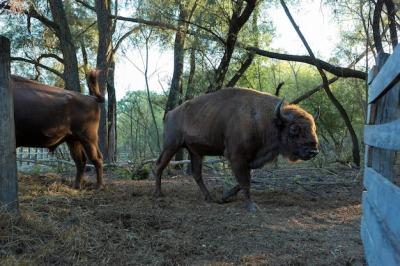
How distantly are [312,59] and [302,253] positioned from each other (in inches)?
386

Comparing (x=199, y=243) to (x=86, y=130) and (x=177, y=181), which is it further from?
(x=177, y=181)

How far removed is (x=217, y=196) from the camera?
28.9 ft

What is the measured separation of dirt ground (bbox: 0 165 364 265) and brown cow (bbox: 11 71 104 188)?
77cm

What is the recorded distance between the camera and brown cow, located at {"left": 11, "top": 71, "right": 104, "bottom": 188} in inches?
320

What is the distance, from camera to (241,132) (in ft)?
25.6

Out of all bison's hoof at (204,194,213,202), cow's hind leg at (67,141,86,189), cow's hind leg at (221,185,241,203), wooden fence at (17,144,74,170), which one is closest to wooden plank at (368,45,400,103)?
cow's hind leg at (221,185,241,203)

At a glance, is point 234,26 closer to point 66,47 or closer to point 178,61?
point 178,61

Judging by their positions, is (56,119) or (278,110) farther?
(56,119)

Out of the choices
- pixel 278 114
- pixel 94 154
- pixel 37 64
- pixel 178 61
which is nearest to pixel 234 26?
pixel 178 61

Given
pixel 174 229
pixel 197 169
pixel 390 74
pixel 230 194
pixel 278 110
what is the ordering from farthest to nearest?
pixel 197 169
pixel 230 194
pixel 278 110
pixel 174 229
pixel 390 74

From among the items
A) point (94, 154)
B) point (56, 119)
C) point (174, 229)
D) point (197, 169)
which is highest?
point (56, 119)

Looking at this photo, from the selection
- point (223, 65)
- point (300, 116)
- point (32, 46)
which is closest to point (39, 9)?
point (32, 46)

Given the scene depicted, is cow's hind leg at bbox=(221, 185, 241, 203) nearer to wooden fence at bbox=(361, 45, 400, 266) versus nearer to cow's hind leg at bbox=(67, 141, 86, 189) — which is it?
cow's hind leg at bbox=(67, 141, 86, 189)

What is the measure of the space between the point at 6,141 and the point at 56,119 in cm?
356
